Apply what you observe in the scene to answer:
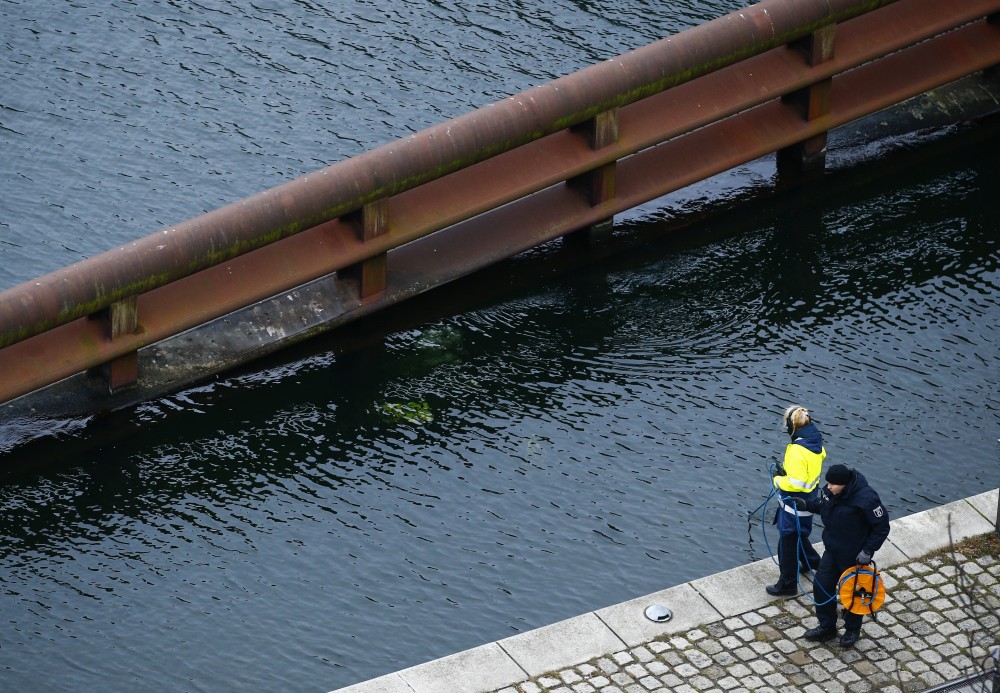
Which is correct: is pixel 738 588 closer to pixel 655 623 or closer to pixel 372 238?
pixel 655 623

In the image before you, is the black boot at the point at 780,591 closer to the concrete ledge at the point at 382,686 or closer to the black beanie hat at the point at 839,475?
the black beanie hat at the point at 839,475

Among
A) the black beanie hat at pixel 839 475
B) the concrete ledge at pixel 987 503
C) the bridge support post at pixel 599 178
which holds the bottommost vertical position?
the concrete ledge at pixel 987 503

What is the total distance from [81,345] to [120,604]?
3.34 m

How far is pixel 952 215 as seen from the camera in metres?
20.9

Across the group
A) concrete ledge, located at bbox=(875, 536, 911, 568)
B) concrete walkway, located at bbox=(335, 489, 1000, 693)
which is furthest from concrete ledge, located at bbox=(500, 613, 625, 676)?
concrete ledge, located at bbox=(875, 536, 911, 568)

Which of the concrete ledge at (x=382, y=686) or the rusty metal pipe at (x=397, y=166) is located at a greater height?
the rusty metal pipe at (x=397, y=166)

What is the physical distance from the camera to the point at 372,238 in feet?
60.7

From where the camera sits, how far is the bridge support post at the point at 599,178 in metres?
19.4

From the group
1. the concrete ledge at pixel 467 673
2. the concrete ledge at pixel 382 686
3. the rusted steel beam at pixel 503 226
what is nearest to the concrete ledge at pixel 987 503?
the concrete ledge at pixel 467 673

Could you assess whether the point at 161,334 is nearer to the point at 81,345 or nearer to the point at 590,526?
the point at 81,345

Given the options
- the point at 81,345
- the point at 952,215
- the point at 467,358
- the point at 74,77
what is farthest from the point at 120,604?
the point at 952,215

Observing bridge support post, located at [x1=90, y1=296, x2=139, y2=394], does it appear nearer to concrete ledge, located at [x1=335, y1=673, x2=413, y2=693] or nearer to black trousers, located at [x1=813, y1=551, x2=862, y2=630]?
concrete ledge, located at [x1=335, y1=673, x2=413, y2=693]

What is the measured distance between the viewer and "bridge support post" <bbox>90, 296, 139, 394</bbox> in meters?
17.2

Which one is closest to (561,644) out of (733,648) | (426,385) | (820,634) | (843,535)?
(733,648)
